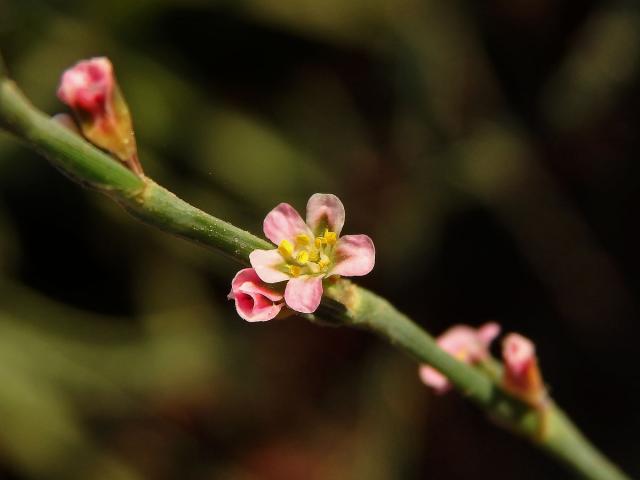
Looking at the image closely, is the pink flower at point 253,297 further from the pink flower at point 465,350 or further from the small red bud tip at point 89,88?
the pink flower at point 465,350

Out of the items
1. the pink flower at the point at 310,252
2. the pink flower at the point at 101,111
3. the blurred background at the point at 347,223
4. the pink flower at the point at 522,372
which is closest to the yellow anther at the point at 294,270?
the pink flower at the point at 310,252

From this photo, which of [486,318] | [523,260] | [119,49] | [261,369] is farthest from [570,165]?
[119,49]

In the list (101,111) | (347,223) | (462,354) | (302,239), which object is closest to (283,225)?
Result: (302,239)

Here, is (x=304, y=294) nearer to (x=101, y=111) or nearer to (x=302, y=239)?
(x=302, y=239)

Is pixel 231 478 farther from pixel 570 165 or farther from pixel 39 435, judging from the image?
pixel 570 165

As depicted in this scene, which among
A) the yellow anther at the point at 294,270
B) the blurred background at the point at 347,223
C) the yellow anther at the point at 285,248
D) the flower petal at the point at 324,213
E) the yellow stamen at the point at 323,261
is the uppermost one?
the blurred background at the point at 347,223

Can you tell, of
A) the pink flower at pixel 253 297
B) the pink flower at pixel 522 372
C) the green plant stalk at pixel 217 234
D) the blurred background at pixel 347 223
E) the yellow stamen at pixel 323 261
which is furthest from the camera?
the blurred background at pixel 347 223
